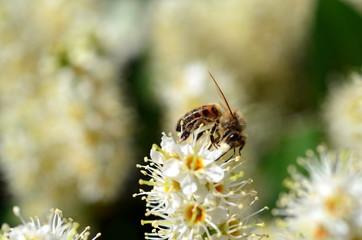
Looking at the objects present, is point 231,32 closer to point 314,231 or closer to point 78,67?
point 78,67

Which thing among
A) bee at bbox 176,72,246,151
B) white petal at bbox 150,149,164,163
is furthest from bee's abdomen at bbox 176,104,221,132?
white petal at bbox 150,149,164,163

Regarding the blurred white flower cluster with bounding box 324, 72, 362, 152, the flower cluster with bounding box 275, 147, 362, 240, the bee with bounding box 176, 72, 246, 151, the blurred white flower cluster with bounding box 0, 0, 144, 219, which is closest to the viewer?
the flower cluster with bounding box 275, 147, 362, 240

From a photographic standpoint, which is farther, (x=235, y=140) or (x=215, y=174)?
(x=235, y=140)

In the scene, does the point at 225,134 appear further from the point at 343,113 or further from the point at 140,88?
the point at 140,88

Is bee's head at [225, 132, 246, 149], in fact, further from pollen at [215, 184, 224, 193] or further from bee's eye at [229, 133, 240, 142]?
pollen at [215, 184, 224, 193]

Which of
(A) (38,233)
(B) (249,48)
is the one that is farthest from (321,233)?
(B) (249,48)

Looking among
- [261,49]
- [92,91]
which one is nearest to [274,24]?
[261,49]

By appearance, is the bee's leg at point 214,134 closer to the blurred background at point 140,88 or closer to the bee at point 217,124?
the bee at point 217,124

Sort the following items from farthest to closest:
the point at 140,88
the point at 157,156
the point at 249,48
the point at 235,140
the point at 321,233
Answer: the point at 140,88
the point at 249,48
the point at 235,140
the point at 157,156
the point at 321,233
